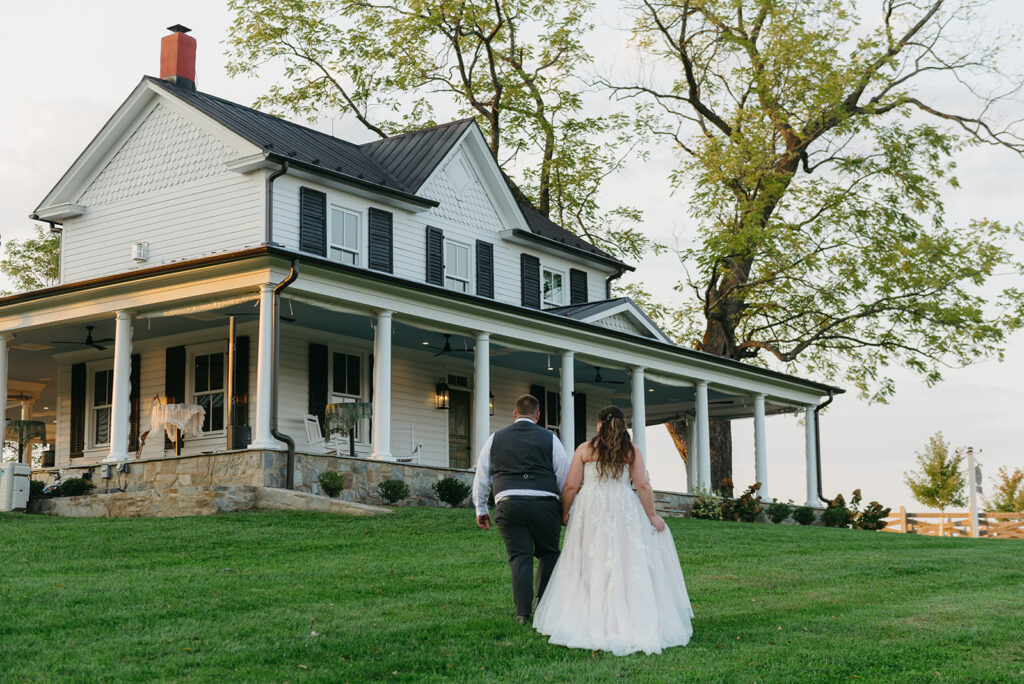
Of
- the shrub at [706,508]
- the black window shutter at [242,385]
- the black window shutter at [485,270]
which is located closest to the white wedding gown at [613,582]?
the black window shutter at [242,385]

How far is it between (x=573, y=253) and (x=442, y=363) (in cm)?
590

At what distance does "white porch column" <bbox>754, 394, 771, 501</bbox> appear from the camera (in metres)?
28.5

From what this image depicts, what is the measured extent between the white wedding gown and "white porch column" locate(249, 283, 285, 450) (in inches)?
398

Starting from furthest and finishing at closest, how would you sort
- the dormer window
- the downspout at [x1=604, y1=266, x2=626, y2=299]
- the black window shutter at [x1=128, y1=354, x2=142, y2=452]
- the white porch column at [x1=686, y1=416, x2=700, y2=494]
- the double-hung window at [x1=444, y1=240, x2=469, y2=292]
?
the white porch column at [x1=686, y1=416, x2=700, y2=494], the downspout at [x1=604, y1=266, x2=626, y2=299], the dormer window, the double-hung window at [x1=444, y1=240, x2=469, y2=292], the black window shutter at [x1=128, y1=354, x2=142, y2=452]

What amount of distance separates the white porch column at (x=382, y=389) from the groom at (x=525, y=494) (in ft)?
35.0

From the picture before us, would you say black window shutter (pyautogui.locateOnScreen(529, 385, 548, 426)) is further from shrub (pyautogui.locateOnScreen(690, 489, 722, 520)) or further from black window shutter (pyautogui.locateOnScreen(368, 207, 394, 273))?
black window shutter (pyautogui.locateOnScreen(368, 207, 394, 273))

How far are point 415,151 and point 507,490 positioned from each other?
18264 millimetres

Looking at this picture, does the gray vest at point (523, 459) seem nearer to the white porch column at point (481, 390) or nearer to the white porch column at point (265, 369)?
the white porch column at point (265, 369)

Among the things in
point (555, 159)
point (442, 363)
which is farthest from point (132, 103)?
point (555, 159)

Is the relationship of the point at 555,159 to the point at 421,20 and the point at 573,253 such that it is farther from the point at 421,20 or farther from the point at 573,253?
the point at 573,253

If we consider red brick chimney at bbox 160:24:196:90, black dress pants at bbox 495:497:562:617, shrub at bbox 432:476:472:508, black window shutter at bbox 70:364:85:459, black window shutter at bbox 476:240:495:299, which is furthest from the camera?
black window shutter at bbox 476:240:495:299

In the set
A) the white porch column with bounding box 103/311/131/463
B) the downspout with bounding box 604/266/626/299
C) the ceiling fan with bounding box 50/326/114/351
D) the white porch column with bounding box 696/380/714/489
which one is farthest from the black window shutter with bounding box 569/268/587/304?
the white porch column with bounding box 103/311/131/463

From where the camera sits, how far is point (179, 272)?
19094 millimetres

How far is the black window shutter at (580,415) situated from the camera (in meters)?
29.2
